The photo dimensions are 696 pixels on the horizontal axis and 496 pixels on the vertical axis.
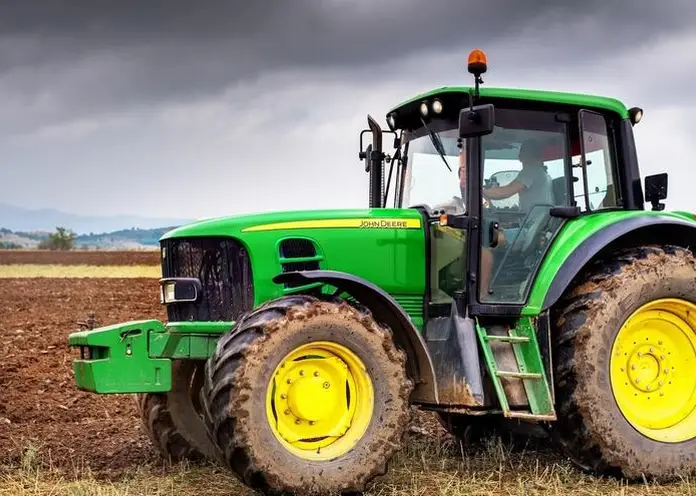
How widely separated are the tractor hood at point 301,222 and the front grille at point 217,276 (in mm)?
76

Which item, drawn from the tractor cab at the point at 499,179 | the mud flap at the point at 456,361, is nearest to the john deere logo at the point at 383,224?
the tractor cab at the point at 499,179

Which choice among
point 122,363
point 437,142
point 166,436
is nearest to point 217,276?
point 122,363

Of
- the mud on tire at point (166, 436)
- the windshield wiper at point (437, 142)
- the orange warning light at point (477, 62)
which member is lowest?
the mud on tire at point (166, 436)

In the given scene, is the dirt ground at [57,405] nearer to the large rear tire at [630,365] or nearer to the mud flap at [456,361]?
the mud flap at [456,361]

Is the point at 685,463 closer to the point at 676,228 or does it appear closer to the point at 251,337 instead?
the point at 676,228

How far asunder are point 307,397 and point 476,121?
2.20 metres

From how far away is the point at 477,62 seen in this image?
268 inches

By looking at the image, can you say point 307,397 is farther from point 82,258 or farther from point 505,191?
point 82,258

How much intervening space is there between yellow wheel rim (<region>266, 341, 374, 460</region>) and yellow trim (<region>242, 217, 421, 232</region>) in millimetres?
985

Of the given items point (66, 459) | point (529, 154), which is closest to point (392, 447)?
point (529, 154)

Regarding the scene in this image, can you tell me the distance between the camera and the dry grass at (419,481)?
6.48 meters

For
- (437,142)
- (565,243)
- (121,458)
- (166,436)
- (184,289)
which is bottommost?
(121,458)

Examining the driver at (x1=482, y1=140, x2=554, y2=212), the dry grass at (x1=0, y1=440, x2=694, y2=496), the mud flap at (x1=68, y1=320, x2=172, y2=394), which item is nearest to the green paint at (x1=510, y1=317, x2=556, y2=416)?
the dry grass at (x1=0, y1=440, x2=694, y2=496)

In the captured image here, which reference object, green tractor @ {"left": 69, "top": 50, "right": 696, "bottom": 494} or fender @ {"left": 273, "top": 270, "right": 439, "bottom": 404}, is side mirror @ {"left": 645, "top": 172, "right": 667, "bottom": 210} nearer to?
green tractor @ {"left": 69, "top": 50, "right": 696, "bottom": 494}
